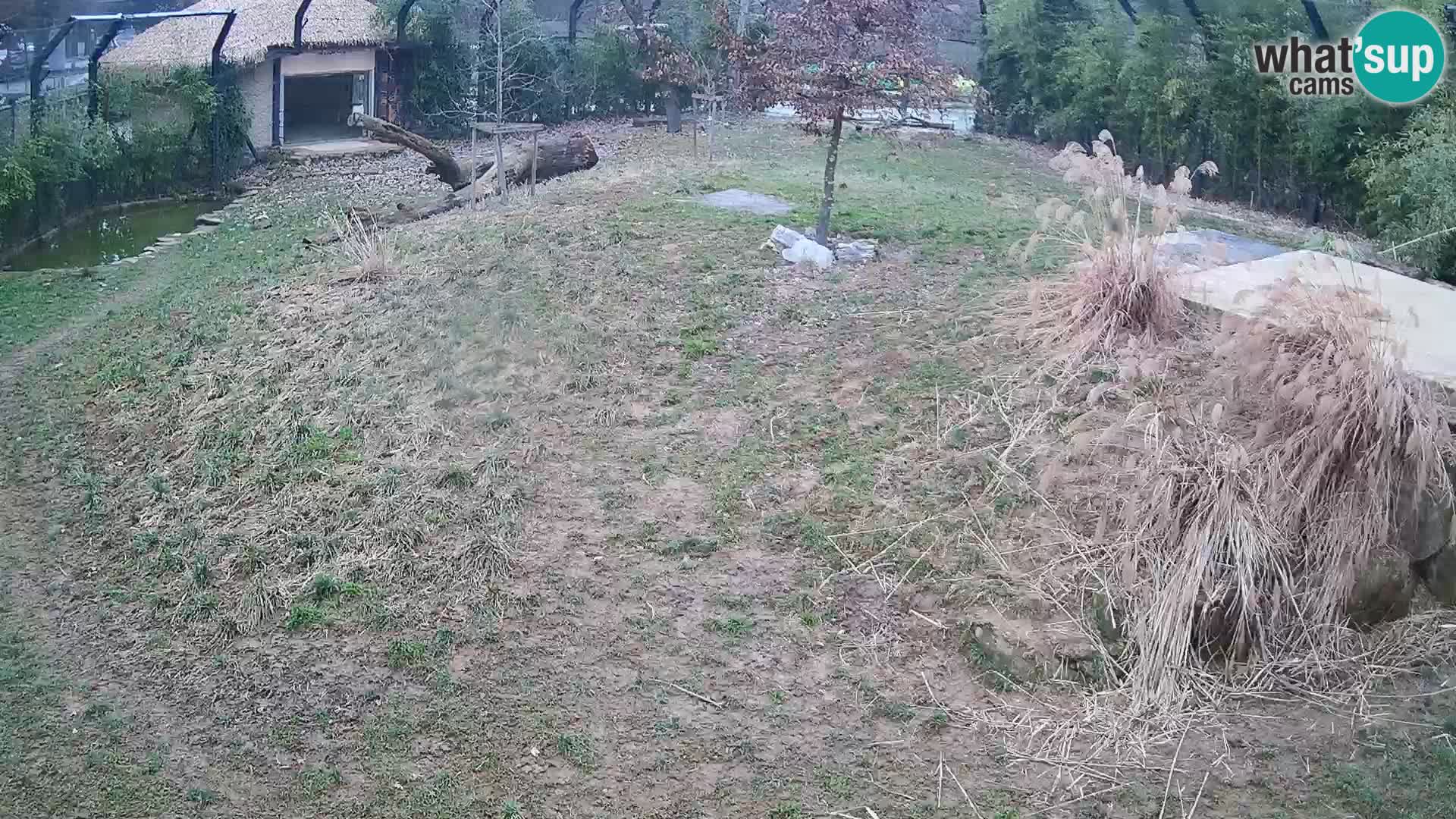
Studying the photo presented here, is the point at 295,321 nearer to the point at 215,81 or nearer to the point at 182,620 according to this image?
the point at 182,620

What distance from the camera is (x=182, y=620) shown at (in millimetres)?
4789

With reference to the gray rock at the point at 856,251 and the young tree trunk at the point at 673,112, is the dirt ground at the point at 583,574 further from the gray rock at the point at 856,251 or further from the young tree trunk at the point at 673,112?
the young tree trunk at the point at 673,112

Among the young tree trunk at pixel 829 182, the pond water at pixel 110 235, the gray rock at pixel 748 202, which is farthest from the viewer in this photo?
the pond water at pixel 110 235

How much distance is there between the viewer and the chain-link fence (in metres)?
11.1

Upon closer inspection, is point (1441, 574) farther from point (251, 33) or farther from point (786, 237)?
point (251, 33)

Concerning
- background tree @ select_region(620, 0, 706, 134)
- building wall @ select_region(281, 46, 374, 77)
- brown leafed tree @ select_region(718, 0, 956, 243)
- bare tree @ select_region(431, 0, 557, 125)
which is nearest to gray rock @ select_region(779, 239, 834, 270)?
brown leafed tree @ select_region(718, 0, 956, 243)

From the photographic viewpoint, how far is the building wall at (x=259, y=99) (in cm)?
1608

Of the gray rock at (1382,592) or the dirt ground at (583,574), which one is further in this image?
the gray rock at (1382,592)

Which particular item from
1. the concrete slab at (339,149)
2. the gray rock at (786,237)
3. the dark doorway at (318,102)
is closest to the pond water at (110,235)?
the concrete slab at (339,149)

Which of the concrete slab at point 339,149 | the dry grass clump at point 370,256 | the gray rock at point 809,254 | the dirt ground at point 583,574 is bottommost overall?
the dirt ground at point 583,574

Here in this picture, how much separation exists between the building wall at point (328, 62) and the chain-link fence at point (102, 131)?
4.14ft

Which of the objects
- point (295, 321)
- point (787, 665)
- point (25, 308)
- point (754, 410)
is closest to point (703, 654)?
point (787, 665)

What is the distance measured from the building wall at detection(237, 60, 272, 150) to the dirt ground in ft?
29.3

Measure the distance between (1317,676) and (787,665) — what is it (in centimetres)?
179
